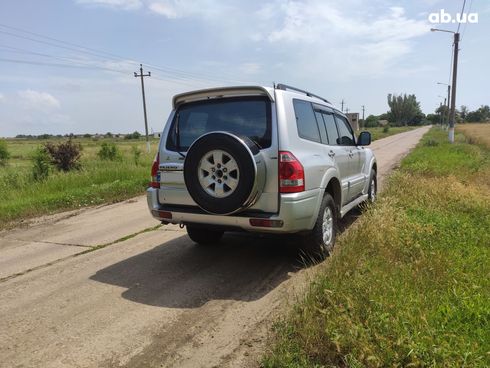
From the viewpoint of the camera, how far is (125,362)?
2992 millimetres

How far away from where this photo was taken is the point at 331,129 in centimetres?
598

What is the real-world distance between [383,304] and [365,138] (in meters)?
4.57

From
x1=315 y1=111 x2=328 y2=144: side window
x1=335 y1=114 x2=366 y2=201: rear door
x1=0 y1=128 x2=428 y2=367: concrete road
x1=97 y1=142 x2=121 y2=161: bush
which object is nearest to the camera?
x1=0 y1=128 x2=428 y2=367: concrete road

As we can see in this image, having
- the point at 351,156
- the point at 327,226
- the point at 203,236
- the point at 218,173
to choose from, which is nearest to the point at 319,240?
the point at 327,226

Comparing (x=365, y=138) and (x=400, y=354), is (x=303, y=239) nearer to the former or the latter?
(x=400, y=354)

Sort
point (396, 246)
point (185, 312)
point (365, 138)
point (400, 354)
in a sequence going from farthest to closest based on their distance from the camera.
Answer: point (365, 138), point (396, 246), point (185, 312), point (400, 354)

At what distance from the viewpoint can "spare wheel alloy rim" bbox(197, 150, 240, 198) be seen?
13.8ft

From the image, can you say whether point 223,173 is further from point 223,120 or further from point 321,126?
point 321,126

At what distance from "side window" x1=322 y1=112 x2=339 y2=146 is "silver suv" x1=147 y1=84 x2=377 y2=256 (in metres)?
0.32

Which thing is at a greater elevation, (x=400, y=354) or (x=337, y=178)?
(x=337, y=178)

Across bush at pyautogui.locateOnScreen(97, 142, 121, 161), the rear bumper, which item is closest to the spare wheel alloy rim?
the rear bumper

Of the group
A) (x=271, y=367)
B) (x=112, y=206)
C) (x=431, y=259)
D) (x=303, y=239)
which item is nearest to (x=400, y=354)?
(x=271, y=367)

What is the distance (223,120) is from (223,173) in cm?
74

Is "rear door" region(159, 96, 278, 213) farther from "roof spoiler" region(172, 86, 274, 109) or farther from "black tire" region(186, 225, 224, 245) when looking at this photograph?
"black tire" region(186, 225, 224, 245)
